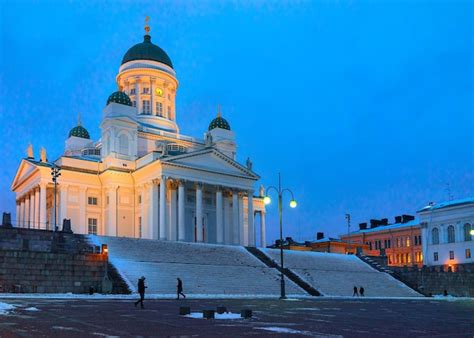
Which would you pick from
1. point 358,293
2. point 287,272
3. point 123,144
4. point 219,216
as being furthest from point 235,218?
point 358,293

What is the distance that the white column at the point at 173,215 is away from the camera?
235 feet

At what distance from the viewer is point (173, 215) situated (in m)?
72.6

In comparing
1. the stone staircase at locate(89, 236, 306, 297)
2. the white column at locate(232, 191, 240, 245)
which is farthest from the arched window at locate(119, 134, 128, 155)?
the stone staircase at locate(89, 236, 306, 297)

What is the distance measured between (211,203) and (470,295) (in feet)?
112

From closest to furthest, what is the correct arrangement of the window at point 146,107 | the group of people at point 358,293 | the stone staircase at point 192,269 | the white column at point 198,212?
the stone staircase at point 192,269, the group of people at point 358,293, the white column at point 198,212, the window at point 146,107

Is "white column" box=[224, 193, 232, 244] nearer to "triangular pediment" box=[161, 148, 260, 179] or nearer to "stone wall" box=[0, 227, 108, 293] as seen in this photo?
"triangular pediment" box=[161, 148, 260, 179]

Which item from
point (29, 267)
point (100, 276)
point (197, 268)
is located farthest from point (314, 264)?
point (29, 267)

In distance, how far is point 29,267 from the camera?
135 ft

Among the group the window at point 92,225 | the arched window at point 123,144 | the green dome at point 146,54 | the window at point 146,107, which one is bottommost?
the window at point 92,225

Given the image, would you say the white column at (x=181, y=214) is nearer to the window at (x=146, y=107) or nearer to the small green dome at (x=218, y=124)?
the window at (x=146, y=107)

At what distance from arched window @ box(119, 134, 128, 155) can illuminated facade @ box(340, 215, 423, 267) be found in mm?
51208

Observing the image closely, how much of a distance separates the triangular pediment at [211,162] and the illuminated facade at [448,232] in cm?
3689

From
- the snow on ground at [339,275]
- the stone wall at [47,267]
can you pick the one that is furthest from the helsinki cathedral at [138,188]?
the stone wall at [47,267]

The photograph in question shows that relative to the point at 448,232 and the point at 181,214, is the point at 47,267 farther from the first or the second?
the point at 448,232
